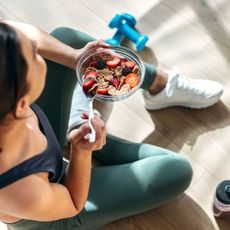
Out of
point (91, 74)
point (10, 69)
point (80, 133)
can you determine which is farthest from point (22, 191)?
point (91, 74)

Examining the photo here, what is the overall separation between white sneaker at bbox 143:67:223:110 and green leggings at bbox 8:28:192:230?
0.65 ft

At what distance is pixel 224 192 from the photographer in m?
1.07

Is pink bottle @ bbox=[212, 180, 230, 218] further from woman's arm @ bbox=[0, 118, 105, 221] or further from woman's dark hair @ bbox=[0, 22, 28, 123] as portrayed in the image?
woman's dark hair @ bbox=[0, 22, 28, 123]

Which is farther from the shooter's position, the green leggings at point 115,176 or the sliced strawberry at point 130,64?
the sliced strawberry at point 130,64

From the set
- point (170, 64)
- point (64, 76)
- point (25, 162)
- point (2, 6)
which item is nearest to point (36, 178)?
point (25, 162)

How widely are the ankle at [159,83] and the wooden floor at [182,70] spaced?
0.09m

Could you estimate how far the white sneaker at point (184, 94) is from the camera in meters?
1.25

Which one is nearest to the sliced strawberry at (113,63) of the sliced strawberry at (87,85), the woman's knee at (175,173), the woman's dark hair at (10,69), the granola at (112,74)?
the granola at (112,74)

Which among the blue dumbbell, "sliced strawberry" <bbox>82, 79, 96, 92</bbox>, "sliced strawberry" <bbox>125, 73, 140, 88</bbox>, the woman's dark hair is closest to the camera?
the woman's dark hair

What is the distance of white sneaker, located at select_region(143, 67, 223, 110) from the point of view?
125 centimetres

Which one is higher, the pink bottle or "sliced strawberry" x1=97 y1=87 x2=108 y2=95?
"sliced strawberry" x1=97 y1=87 x2=108 y2=95

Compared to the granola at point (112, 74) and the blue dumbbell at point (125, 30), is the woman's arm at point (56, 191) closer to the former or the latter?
the granola at point (112, 74)

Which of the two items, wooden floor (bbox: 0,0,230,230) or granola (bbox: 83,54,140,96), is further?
wooden floor (bbox: 0,0,230,230)

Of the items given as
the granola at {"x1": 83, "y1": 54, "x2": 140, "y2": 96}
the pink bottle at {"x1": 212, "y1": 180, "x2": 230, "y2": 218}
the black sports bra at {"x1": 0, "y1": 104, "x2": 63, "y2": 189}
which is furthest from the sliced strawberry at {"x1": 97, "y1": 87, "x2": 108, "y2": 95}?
the pink bottle at {"x1": 212, "y1": 180, "x2": 230, "y2": 218}
